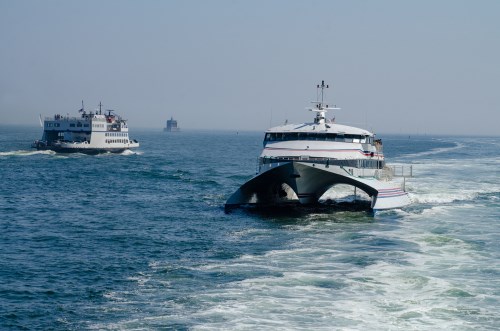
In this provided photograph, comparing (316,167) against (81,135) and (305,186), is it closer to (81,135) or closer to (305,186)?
(305,186)

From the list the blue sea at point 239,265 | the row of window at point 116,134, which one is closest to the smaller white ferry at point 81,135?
the row of window at point 116,134

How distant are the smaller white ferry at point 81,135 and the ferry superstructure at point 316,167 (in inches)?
2958

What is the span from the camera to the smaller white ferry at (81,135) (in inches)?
4788

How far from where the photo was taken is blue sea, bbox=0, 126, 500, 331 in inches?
987

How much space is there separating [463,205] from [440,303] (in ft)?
104

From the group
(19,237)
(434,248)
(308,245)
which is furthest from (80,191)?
(434,248)

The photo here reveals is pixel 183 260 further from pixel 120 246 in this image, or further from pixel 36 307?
pixel 36 307

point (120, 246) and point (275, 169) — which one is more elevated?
point (275, 169)

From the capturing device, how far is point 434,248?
125 ft

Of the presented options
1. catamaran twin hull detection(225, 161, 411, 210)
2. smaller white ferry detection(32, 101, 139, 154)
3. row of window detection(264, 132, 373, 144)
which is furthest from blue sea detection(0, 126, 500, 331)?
smaller white ferry detection(32, 101, 139, 154)

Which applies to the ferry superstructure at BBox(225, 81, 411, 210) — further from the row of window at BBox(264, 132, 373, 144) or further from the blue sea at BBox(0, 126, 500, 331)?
the blue sea at BBox(0, 126, 500, 331)

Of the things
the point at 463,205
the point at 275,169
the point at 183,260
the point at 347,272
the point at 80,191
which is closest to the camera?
the point at 347,272

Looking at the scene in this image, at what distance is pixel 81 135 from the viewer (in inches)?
4926

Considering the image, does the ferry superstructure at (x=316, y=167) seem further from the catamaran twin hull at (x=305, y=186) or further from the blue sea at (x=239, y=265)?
the blue sea at (x=239, y=265)
